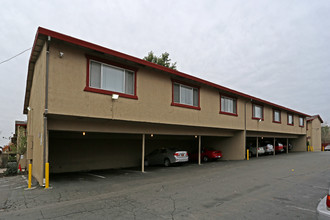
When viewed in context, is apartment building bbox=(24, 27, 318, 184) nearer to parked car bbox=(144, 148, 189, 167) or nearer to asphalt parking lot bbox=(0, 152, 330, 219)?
parked car bbox=(144, 148, 189, 167)

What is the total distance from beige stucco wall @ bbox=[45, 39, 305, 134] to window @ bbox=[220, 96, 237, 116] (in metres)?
0.53

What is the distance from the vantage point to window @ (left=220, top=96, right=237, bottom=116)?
18.9 m

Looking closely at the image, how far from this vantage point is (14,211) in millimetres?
6488

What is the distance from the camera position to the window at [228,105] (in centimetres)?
1890

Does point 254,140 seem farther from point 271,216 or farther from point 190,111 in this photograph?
point 271,216

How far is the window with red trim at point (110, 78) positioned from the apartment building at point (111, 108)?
0.05 metres

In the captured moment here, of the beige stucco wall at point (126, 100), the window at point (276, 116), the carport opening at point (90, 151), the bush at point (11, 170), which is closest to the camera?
the beige stucco wall at point (126, 100)

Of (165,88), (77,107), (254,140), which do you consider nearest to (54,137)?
(77,107)

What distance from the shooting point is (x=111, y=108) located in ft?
36.6

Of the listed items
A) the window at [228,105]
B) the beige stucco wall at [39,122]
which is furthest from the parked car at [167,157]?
the beige stucco wall at [39,122]

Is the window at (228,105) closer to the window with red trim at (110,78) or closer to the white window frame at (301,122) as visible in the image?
the window with red trim at (110,78)

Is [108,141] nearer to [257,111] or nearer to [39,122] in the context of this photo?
[39,122]

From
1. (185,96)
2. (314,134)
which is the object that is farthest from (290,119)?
(185,96)

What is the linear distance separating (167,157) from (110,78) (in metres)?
8.11
